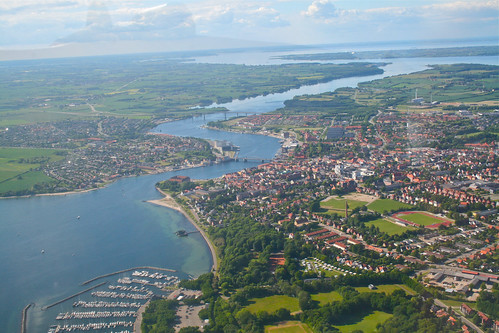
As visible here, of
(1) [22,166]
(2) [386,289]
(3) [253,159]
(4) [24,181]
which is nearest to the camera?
(2) [386,289]

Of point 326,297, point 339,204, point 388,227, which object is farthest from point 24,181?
point 326,297

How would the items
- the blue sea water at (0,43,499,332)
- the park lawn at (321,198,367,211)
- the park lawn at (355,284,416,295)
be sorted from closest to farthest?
1. the park lawn at (355,284,416,295)
2. the blue sea water at (0,43,499,332)
3. the park lawn at (321,198,367,211)

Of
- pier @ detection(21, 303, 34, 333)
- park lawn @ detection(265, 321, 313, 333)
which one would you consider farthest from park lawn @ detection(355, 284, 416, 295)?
pier @ detection(21, 303, 34, 333)

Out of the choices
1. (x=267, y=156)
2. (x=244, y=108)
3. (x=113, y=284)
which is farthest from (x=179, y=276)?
(x=244, y=108)

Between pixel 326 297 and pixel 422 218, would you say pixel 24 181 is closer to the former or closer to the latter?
pixel 326 297

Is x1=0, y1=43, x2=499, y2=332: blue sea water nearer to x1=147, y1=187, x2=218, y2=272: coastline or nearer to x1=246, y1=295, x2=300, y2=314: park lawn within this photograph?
x1=147, y1=187, x2=218, y2=272: coastline

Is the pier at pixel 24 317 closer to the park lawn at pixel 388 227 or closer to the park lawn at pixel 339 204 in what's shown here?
the park lawn at pixel 388 227

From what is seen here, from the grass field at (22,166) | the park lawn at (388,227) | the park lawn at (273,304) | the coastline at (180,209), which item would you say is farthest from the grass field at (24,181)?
the park lawn at (388,227)

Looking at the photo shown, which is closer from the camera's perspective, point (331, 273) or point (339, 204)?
point (331, 273)
